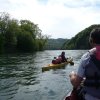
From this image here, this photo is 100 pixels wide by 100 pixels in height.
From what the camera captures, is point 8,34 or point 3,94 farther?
point 8,34

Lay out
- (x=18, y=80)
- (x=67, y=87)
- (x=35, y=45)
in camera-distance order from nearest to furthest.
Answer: (x=67, y=87)
(x=18, y=80)
(x=35, y=45)

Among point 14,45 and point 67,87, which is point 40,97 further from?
point 14,45

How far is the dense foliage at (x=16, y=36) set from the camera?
79.2m

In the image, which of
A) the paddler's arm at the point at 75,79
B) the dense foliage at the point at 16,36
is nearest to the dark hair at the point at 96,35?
the paddler's arm at the point at 75,79

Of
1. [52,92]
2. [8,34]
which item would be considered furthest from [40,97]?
[8,34]

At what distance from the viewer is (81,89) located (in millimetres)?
4422

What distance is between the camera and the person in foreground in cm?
418

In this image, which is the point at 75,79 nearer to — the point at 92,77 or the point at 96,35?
the point at 92,77

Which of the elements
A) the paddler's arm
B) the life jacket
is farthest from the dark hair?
the paddler's arm

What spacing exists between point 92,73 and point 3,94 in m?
10.9

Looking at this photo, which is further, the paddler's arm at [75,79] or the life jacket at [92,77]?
the paddler's arm at [75,79]

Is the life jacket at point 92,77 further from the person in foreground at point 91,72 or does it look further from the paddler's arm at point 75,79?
the paddler's arm at point 75,79

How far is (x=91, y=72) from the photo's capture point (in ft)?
13.8

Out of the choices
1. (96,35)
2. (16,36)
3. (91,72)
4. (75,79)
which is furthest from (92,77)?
(16,36)
